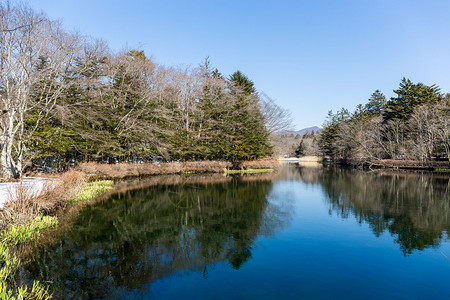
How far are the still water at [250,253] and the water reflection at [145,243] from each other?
3 centimetres

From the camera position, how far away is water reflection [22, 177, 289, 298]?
5582 millimetres

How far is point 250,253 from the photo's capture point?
735 cm

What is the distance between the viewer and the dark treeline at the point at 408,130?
35938 millimetres

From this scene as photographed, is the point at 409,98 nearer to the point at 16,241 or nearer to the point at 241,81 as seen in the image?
the point at 241,81

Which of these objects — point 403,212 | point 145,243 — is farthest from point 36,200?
point 403,212

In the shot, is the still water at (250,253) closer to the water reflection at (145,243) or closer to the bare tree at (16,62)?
the water reflection at (145,243)

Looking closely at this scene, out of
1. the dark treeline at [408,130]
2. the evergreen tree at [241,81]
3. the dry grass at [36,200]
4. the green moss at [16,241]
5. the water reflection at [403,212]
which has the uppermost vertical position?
the evergreen tree at [241,81]

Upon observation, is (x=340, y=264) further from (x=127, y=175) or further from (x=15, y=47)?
(x=127, y=175)

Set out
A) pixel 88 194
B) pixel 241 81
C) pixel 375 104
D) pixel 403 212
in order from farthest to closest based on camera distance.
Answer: pixel 375 104, pixel 241 81, pixel 88 194, pixel 403 212

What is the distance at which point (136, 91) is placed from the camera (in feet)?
89.0

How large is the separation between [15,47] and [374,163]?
157 ft

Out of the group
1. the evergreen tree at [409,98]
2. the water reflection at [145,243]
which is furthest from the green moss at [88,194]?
the evergreen tree at [409,98]

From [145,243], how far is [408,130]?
50.1 metres

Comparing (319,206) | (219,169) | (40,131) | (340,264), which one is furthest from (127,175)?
(340,264)
